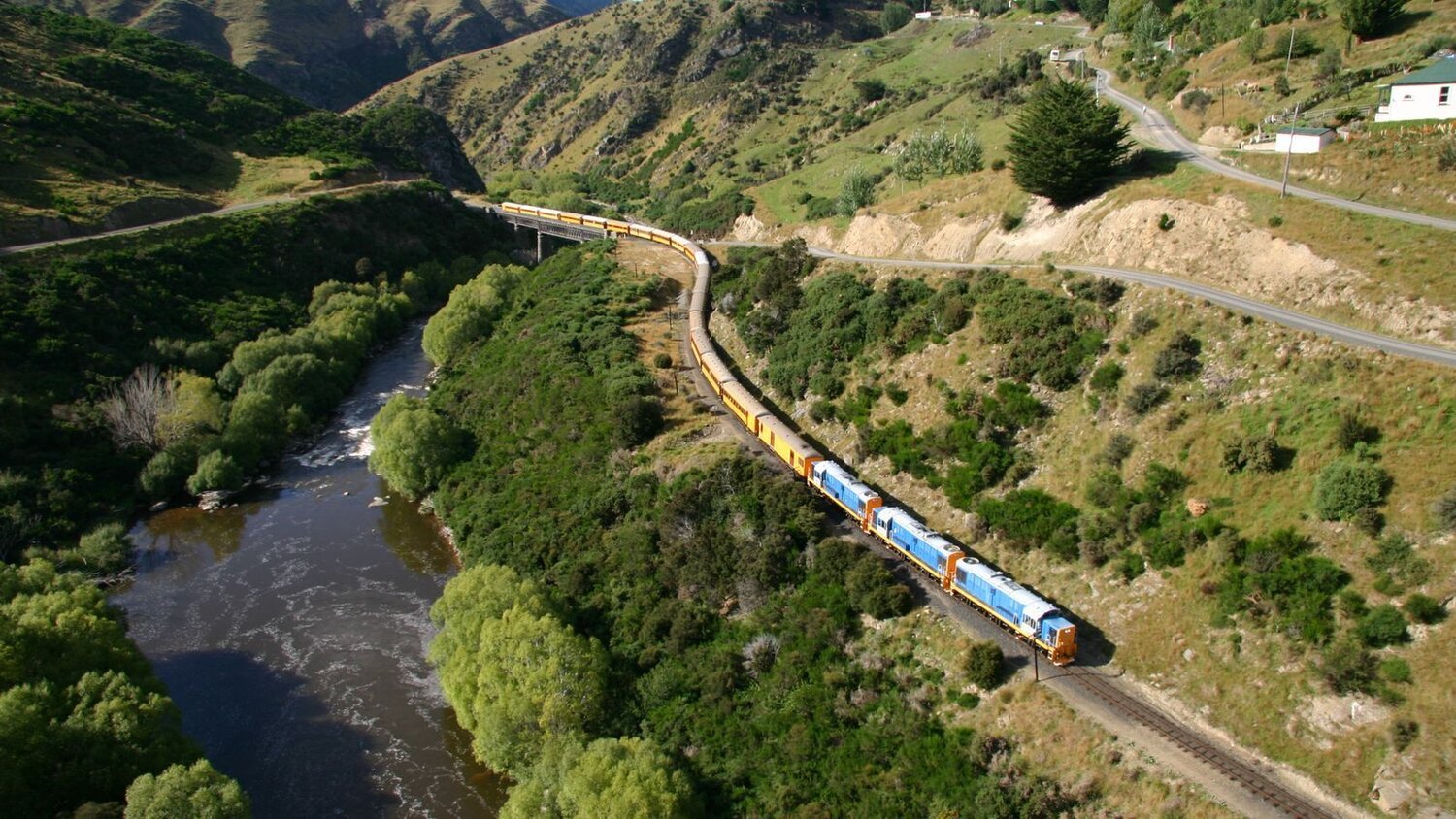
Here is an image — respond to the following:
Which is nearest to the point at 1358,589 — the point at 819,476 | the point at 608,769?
the point at 819,476

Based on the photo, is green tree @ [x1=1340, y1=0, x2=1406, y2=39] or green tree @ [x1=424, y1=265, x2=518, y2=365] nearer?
green tree @ [x1=1340, y1=0, x2=1406, y2=39]

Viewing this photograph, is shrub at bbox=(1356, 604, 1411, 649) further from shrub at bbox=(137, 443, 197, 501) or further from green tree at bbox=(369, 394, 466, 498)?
shrub at bbox=(137, 443, 197, 501)

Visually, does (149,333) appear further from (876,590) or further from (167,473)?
(876,590)

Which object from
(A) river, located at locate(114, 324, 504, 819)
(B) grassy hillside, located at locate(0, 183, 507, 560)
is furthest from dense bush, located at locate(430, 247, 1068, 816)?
(B) grassy hillside, located at locate(0, 183, 507, 560)

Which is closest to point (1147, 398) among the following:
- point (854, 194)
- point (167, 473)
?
point (854, 194)

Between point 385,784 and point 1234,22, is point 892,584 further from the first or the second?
point 1234,22

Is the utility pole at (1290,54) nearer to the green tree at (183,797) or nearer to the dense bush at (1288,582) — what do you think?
the dense bush at (1288,582)
